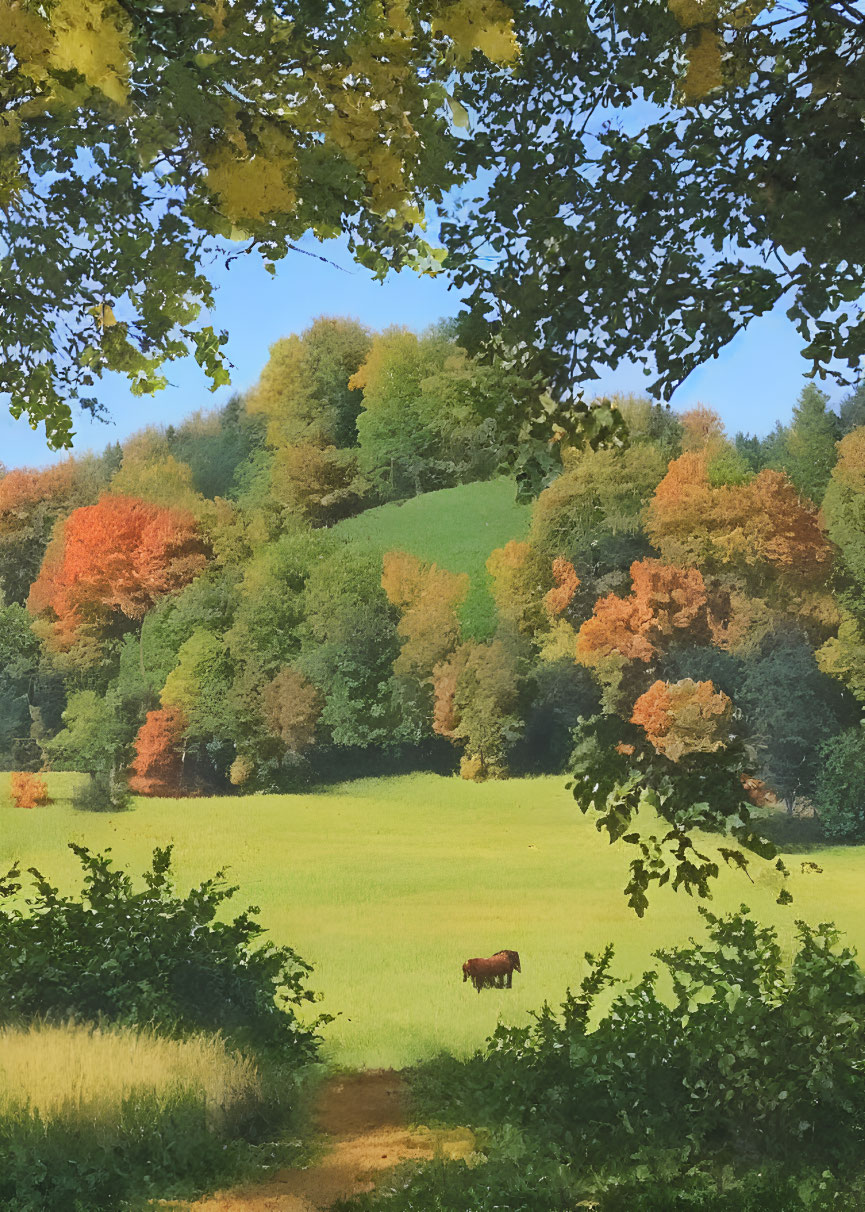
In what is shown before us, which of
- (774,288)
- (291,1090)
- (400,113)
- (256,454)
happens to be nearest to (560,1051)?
(291,1090)

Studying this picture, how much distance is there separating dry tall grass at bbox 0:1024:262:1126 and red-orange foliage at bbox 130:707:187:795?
2155 mm

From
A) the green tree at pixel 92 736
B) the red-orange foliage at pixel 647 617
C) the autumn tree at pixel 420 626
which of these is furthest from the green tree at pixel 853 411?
the green tree at pixel 92 736

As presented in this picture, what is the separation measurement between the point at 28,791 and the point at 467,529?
328 centimetres

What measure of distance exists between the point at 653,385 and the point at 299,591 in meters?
3.74

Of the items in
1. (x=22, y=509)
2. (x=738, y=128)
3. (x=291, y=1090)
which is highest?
(x=738, y=128)

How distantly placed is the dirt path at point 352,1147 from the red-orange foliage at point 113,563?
132 inches

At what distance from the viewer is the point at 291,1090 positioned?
200 inches

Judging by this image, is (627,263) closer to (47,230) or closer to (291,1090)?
(47,230)

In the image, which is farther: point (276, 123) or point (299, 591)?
point (299, 591)

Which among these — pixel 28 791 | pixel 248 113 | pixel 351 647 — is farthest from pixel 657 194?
pixel 28 791

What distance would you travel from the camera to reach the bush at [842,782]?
660cm

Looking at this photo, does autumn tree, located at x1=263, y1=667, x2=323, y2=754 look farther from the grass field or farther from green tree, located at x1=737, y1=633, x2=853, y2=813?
green tree, located at x1=737, y1=633, x2=853, y2=813

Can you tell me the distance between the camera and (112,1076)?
466 cm

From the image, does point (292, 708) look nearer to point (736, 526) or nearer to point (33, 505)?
point (33, 505)
